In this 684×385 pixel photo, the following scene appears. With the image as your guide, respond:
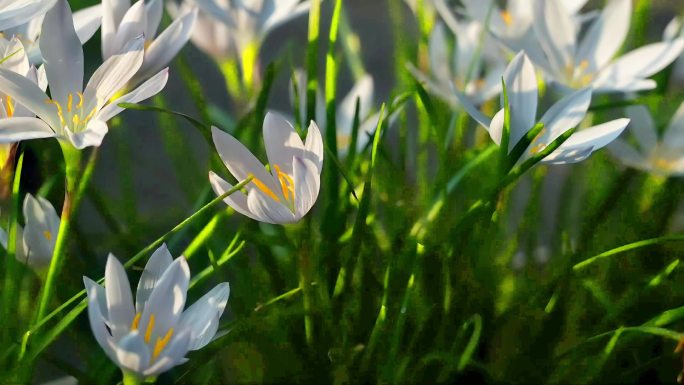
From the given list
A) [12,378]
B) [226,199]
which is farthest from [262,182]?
[12,378]

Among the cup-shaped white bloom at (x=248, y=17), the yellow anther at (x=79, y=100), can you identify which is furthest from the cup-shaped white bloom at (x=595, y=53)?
the yellow anther at (x=79, y=100)

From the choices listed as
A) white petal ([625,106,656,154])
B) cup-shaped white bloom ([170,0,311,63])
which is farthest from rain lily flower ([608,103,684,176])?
cup-shaped white bloom ([170,0,311,63])

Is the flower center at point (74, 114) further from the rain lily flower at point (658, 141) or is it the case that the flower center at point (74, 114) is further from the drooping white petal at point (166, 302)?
the rain lily flower at point (658, 141)

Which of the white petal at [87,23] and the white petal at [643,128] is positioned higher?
the white petal at [87,23]

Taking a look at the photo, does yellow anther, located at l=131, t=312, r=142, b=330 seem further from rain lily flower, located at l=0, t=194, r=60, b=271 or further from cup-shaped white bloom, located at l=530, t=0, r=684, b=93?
cup-shaped white bloom, located at l=530, t=0, r=684, b=93

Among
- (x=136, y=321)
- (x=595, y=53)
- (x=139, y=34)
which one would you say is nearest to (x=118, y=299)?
(x=136, y=321)

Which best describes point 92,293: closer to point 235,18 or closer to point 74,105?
point 74,105
